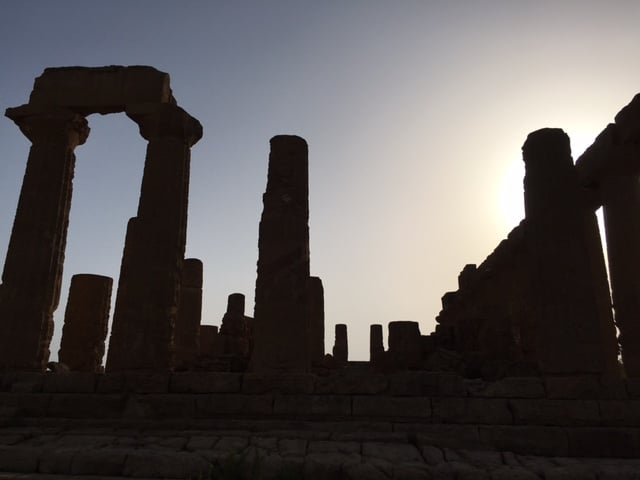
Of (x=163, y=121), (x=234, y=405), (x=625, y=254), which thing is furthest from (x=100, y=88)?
(x=625, y=254)

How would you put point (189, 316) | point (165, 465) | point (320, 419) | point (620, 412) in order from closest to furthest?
point (165, 465), point (620, 412), point (320, 419), point (189, 316)

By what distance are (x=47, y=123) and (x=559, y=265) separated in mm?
12742

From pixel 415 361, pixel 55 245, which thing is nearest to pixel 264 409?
pixel 55 245

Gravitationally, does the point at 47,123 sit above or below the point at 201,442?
above

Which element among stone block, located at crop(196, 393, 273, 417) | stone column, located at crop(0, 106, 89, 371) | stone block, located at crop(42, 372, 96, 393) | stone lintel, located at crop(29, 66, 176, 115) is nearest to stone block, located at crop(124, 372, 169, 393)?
stone block, located at crop(42, 372, 96, 393)

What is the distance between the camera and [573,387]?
29.7 feet

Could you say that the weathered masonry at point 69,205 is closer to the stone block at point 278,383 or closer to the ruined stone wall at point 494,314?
the stone block at point 278,383

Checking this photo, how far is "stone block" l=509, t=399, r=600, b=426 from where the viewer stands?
8578mm

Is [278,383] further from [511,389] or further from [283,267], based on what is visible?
[511,389]

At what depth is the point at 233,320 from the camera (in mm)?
20531

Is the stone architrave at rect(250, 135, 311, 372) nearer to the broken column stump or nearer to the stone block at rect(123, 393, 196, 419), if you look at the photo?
the stone block at rect(123, 393, 196, 419)

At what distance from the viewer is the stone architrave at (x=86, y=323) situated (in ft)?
58.0

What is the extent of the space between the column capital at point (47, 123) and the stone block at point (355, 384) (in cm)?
961

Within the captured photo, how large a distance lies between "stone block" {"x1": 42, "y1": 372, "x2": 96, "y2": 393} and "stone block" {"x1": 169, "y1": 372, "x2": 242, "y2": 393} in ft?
5.17
